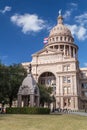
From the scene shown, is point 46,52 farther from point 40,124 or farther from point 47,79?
point 40,124

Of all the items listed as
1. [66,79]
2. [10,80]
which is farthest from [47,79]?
[10,80]

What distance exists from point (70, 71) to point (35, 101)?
4996cm

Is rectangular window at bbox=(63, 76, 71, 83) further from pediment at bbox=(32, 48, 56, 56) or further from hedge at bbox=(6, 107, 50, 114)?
hedge at bbox=(6, 107, 50, 114)

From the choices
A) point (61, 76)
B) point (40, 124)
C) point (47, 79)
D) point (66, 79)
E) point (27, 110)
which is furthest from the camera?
point (47, 79)

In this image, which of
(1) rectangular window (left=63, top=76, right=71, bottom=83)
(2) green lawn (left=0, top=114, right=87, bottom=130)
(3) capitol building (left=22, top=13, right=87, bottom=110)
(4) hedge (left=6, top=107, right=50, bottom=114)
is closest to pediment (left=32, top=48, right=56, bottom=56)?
(3) capitol building (left=22, top=13, right=87, bottom=110)

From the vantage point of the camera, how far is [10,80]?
5994 cm

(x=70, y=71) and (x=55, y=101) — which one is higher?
(x=70, y=71)

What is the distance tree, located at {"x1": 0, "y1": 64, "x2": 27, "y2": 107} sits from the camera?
5616cm

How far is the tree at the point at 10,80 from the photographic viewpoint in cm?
5616

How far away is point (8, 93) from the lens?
59125 millimetres

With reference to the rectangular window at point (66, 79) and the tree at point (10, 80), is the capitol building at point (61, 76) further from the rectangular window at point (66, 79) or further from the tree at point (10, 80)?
the tree at point (10, 80)

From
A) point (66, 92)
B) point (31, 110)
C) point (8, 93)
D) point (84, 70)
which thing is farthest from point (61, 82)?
point (31, 110)

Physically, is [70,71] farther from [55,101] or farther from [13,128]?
[13,128]

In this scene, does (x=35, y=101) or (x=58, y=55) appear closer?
(x=35, y=101)
